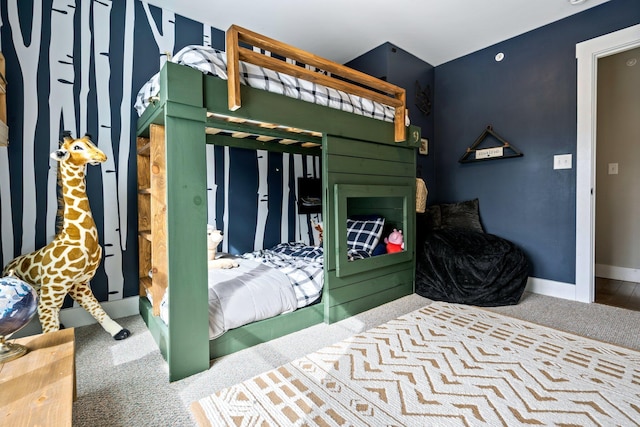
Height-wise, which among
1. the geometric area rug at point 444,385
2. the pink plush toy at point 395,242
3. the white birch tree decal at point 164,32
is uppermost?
the white birch tree decal at point 164,32

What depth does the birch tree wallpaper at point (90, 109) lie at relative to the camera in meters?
1.90

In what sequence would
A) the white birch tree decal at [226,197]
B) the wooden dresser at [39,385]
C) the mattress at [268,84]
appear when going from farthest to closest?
the white birch tree decal at [226,197] < the mattress at [268,84] < the wooden dresser at [39,385]

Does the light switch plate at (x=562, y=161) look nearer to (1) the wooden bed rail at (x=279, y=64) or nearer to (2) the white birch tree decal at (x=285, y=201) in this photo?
(1) the wooden bed rail at (x=279, y=64)

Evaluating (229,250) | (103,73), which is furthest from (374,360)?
(103,73)

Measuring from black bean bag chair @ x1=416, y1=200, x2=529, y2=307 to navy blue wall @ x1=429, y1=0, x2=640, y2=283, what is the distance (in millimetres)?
429

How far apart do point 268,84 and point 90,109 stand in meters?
1.40

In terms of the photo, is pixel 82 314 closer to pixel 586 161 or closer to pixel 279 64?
pixel 279 64

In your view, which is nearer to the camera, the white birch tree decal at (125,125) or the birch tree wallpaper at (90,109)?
the birch tree wallpaper at (90,109)

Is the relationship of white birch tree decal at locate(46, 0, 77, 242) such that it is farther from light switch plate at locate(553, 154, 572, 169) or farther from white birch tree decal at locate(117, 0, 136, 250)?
light switch plate at locate(553, 154, 572, 169)

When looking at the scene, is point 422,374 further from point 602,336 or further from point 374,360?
point 602,336

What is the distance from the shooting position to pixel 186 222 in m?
1.42

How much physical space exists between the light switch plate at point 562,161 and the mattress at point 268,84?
1.68m

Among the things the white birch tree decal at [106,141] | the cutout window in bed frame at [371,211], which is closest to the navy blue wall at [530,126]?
the cutout window in bed frame at [371,211]

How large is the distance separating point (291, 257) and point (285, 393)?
4.18 feet
